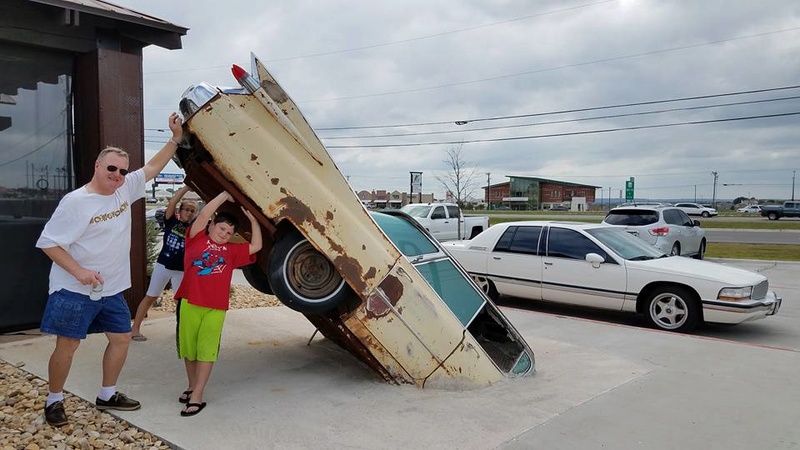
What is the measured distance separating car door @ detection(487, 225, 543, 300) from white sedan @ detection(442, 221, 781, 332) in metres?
0.01

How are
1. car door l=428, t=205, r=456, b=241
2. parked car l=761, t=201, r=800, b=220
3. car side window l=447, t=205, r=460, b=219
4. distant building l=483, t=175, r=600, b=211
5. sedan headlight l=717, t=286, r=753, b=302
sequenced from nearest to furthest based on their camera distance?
sedan headlight l=717, t=286, r=753, b=302 → car door l=428, t=205, r=456, b=241 → car side window l=447, t=205, r=460, b=219 → parked car l=761, t=201, r=800, b=220 → distant building l=483, t=175, r=600, b=211

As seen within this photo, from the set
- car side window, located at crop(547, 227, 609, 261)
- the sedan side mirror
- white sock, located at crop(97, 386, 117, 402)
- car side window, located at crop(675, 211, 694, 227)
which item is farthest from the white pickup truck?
white sock, located at crop(97, 386, 117, 402)

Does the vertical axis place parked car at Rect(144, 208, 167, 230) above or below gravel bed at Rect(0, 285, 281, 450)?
above

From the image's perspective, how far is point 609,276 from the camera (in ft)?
26.7

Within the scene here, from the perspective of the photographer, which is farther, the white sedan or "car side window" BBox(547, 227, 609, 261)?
"car side window" BBox(547, 227, 609, 261)

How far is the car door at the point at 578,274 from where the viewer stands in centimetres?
812

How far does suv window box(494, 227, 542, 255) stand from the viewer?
914 centimetres

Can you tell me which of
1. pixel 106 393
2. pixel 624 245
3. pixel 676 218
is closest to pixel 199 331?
pixel 106 393

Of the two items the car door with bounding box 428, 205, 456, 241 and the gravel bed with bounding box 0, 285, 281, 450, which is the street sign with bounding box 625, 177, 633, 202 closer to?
the car door with bounding box 428, 205, 456, 241

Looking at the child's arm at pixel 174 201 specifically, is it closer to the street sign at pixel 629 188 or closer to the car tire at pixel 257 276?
the car tire at pixel 257 276

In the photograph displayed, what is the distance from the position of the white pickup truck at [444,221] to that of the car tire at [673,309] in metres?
13.3

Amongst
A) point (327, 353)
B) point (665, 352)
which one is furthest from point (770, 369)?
point (327, 353)

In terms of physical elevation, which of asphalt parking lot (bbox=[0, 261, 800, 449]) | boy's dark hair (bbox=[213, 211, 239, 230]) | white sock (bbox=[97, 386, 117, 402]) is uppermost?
boy's dark hair (bbox=[213, 211, 239, 230])

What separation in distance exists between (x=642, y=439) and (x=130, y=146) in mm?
5552
